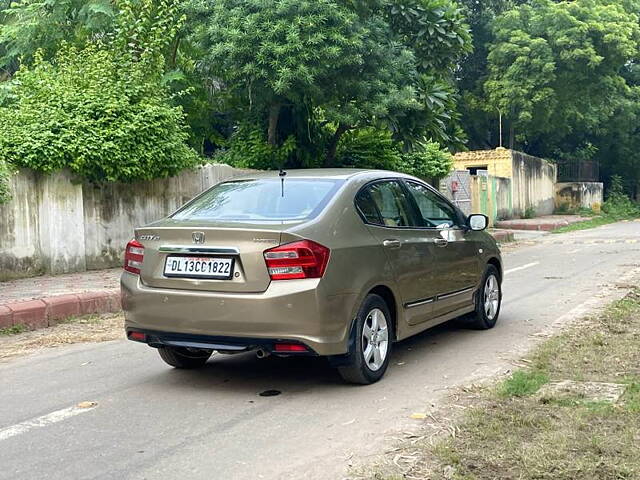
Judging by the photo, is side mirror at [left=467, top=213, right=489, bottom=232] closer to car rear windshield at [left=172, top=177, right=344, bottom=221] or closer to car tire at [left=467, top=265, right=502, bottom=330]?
car tire at [left=467, top=265, right=502, bottom=330]

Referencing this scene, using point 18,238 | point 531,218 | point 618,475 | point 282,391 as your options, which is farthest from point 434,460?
point 531,218

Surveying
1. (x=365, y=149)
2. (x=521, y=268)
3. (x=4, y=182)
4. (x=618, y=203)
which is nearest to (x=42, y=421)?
(x=4, y=182)

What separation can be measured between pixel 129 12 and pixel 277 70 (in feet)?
11.3

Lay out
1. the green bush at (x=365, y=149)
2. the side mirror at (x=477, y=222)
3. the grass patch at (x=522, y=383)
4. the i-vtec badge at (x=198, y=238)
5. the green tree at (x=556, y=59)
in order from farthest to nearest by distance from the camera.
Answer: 1. the green tree at (x=556, y=59)
2. the green bush at (x=365, y=149)
3. the side mirror at (x=477, y=222)
4. the i-vtec badge at (x=198, y=238)
5. the grass patch at (x=522, y=383)

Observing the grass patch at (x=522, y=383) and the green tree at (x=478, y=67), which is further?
the green tree at (x=478, y=67)

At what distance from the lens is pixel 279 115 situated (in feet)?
51.1

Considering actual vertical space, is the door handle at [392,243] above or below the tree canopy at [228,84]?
below

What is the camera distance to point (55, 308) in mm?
8352

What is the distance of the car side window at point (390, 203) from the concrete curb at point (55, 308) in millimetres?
4266

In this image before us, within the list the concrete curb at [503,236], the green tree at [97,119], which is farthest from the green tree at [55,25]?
the concrete curb at [503,236]

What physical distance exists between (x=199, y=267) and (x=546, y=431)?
244 cm

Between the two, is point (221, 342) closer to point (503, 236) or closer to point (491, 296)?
point (491, 296)

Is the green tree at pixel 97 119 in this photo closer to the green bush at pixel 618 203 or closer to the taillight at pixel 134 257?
the taillight at pixel 134 257

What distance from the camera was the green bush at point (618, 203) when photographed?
3573cm
